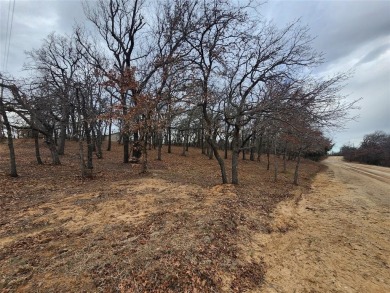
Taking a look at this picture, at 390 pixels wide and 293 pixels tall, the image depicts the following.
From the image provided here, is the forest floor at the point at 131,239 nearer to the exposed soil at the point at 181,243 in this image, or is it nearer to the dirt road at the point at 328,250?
the exposed soil at the point at 181,243

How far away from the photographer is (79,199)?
320 inches

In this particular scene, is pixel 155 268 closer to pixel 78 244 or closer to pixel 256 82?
pixel 78 244

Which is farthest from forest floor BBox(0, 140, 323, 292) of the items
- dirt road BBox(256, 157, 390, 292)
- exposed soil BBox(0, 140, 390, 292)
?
dirt road BBox(256, 157, 390, 292)

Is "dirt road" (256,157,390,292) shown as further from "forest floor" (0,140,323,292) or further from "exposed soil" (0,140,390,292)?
"forest floor" (0,140,323,292)

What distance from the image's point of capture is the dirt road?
172 inches

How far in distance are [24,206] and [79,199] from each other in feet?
4.87

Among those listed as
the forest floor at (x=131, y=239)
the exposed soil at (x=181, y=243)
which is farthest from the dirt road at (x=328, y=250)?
the forest floor at (x=131, y=239)

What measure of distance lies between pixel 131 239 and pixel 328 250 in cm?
439

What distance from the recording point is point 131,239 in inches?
206

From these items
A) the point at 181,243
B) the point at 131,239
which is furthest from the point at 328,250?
the point at 131,239

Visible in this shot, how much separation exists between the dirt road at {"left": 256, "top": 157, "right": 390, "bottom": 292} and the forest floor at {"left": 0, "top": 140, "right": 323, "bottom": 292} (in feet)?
0.87

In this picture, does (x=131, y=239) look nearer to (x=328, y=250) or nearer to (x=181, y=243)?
(x=181, y=243)

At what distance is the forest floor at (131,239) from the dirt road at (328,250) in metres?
0.26

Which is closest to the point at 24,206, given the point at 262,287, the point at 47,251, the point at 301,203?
the point at 47,251
